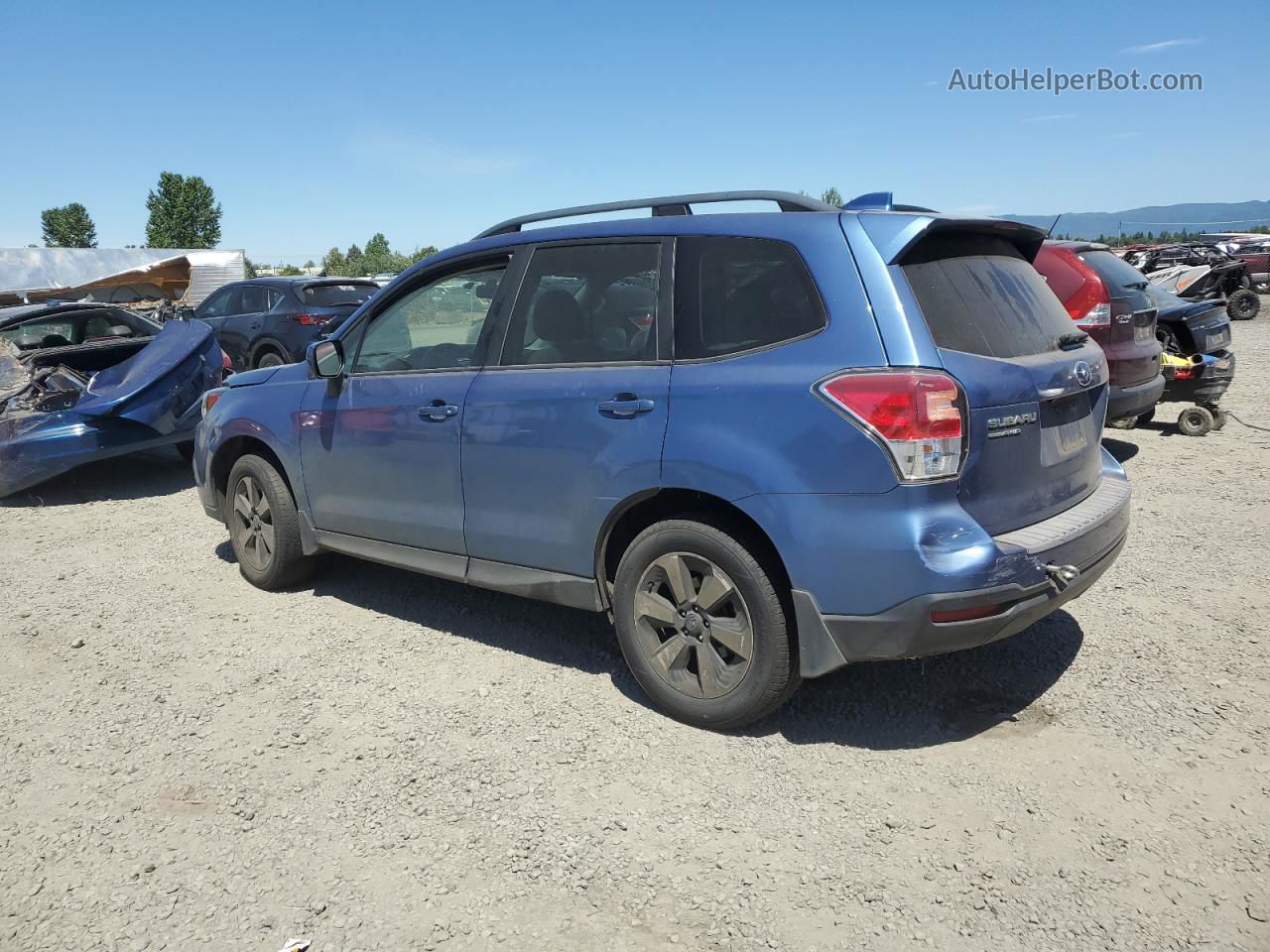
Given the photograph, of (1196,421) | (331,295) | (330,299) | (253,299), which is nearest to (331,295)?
(331,295)

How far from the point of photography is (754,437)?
10.3ft

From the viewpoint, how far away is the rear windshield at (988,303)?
123 inches

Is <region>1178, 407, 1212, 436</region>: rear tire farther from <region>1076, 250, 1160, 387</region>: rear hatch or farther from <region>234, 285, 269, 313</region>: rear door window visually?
<region>234, 285, 269, 313</region>: rear door window

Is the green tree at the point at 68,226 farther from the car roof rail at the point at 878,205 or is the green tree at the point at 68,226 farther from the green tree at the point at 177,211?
the car roof rail at the point at 878,205

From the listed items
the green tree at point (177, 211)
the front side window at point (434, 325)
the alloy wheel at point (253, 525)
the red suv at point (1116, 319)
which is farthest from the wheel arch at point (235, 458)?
the green tree at point (177, 211)

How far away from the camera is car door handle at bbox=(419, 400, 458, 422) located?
13.5 ft

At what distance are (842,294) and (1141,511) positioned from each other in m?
4.22

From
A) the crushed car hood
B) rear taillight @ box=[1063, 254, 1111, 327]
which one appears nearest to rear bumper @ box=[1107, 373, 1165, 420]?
rear taillight @ box=[1063, 254, 1111, 327]

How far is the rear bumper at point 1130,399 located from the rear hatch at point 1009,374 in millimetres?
3815

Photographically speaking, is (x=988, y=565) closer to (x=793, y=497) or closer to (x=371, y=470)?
(x=793, y=497)

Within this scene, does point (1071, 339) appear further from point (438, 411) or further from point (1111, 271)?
point (1111, 271)

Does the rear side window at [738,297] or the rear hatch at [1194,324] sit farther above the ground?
the rear side window at [738,297]

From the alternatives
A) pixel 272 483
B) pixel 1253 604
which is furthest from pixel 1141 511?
pixel 272 483

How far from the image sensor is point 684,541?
335 centimetres
